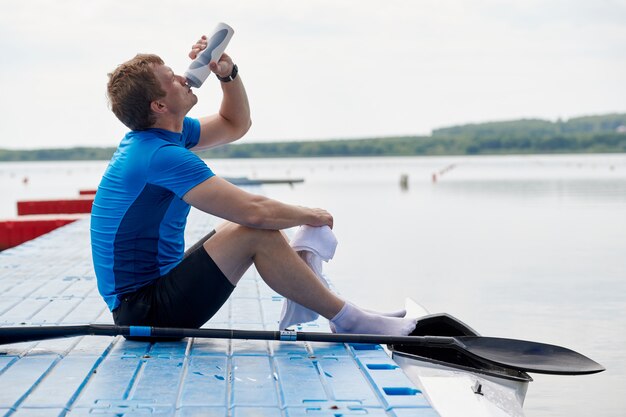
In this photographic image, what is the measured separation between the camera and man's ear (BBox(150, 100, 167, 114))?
3.45 meters

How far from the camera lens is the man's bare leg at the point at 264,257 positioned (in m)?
3.47

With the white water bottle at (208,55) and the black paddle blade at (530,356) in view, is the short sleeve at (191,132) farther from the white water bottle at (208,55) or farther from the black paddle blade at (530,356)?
the black paddle blade at (530,356)

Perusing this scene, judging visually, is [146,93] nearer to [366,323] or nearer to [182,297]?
[182,297]

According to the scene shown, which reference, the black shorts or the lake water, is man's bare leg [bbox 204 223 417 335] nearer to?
the black shorts

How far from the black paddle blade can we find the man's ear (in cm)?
Answer: 170

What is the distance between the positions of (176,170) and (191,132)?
2.52 ft

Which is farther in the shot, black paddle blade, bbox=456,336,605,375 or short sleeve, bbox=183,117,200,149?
short sleeve, bbox=183,117,200,149

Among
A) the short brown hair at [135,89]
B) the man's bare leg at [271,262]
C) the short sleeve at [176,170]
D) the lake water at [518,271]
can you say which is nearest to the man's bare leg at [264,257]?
the man's bare leg at [271,262]

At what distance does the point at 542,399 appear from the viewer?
480cm

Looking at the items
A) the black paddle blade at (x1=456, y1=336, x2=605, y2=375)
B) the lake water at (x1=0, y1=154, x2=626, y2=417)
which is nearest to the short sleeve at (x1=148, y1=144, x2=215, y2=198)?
the black paddle blade at (x1=456, y1=336, x2=605, y2=375)

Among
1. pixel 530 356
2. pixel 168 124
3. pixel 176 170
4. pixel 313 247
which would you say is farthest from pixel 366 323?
pixel 168 124

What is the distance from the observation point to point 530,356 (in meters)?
Result: 3.89

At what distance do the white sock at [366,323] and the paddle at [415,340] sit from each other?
10 centimetres

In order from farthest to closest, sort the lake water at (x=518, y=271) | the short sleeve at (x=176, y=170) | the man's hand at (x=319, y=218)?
the lake water at (x=518, y=271), the man's hand at (x=319, y=218), the short sleeve at (x=176, y=170)
